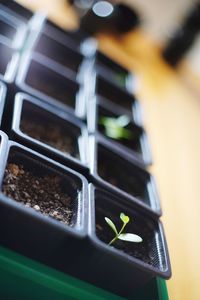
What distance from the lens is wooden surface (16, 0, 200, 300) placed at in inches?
38.4

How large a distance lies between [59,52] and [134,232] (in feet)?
2.97

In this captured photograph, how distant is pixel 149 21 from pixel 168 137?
1438 millimetres

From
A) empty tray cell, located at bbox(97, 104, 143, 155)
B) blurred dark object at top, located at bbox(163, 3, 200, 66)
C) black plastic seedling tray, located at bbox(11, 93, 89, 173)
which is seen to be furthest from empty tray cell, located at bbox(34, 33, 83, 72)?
blurred dark object at top, located at bbox(163, 3, 200, 66)

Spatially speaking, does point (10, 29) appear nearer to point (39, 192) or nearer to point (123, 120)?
point (123, 120)

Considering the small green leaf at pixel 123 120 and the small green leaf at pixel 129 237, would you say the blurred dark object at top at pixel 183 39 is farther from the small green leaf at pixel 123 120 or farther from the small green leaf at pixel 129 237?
the small green leaf at pixel 129 237

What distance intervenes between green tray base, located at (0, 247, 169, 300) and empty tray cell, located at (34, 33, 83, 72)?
94 centimetres

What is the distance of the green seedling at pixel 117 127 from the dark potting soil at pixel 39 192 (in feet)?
1.37

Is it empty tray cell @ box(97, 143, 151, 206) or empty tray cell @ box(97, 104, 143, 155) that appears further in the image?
empty tray cell @ box(97, 104, 143, 155)

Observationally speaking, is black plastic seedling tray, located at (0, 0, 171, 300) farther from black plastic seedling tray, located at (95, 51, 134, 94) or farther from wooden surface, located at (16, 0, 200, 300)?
black plastic seedling tray, located at (95, 51, 134, 94)

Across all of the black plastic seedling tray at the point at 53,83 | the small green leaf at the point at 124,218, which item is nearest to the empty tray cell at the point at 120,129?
the black plastic seedling tray at the point at 53,83

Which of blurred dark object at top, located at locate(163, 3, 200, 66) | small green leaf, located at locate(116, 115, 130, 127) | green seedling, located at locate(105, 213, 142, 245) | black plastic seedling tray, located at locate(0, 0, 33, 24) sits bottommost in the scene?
green seedling, located at locate(105, 213, 142, 245)

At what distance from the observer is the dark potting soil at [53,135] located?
95 cm

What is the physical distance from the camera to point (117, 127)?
45.5 inches

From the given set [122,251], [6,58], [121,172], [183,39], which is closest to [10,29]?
[6,58]
